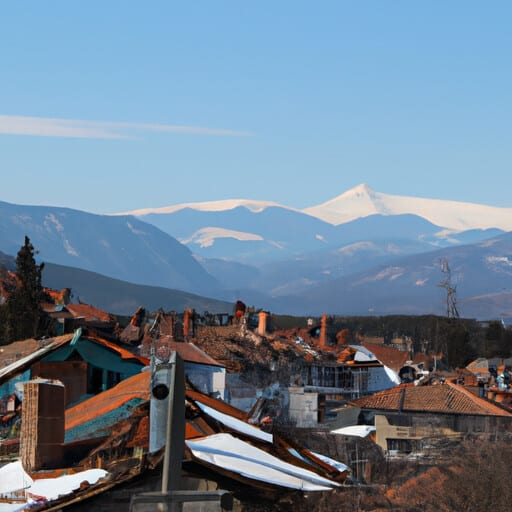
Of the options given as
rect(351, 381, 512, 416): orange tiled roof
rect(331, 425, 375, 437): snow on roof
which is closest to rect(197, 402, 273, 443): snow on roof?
rect(331, 425, 375, 437): snow on roof

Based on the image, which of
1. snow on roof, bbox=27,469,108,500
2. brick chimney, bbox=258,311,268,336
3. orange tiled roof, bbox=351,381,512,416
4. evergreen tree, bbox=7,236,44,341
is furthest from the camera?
brick chimney, bbox=258,311,268,336

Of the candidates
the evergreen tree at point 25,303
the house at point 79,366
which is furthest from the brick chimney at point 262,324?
the house at point 79,366

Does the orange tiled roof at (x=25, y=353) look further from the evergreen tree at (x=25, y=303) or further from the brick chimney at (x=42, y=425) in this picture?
the evergreen tree at (x=25, y=303)

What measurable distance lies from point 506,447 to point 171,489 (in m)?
24.8

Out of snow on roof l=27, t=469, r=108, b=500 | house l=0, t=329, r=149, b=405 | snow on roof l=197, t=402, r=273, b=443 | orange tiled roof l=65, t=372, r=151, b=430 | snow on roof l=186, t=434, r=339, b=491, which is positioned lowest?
snow on roof l=27, t=469, r=108, b=500

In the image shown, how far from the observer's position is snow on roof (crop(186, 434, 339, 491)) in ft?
56.1

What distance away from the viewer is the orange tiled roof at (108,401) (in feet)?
76.1

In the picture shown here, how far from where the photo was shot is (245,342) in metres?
55.2

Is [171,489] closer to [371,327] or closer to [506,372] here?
[506,372]

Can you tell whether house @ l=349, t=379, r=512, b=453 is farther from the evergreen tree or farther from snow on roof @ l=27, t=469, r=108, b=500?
snow on roof @ l=27, t=469, r=108, b=500

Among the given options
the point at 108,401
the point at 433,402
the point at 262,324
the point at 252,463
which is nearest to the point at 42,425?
the point at 252,463

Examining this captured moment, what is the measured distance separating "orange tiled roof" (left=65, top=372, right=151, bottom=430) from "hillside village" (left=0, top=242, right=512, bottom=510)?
6 centimetres

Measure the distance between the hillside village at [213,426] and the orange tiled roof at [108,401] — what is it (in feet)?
0.19

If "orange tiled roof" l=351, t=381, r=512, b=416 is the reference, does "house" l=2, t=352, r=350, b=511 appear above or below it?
below
